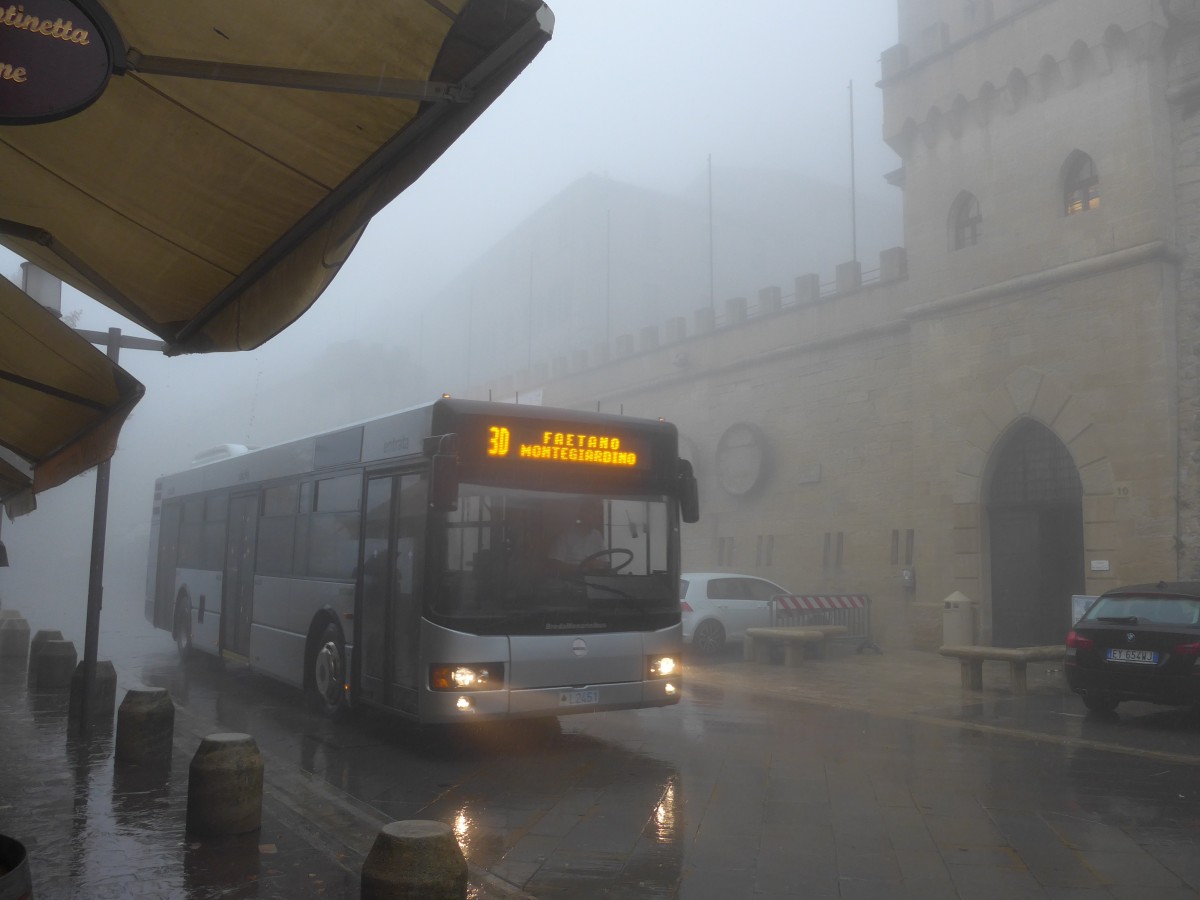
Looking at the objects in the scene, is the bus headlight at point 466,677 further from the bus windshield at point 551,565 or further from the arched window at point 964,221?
the arched window at point 964,221

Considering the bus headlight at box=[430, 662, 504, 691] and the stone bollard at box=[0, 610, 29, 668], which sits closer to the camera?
the bus headlight at box=[430, 662, 504, 691]

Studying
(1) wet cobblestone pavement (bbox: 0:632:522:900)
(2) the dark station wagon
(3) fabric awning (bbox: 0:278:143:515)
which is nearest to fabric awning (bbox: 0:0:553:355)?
(3) fabric awning (bbox: 0:278:143:515)

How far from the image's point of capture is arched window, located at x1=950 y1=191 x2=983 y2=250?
20.2 metres

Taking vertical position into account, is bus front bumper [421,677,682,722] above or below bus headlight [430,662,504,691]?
below

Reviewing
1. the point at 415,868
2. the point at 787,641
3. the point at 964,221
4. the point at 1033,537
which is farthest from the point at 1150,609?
the point at 964,221

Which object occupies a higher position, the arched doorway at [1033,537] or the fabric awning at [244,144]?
the fabric awning at [244,144]

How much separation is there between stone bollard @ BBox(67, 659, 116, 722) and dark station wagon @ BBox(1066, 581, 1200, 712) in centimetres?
1041

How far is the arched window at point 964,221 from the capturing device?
794 inches

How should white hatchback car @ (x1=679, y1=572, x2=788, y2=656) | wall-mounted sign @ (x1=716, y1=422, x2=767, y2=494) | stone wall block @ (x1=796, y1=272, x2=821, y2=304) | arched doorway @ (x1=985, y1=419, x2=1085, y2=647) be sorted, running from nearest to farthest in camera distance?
arched doorway @ (x1=985, y1=419, x2=1085, y2=647), white hatchback car @ (x1=679, y1=572, x2=788, y2=656), stone wall block @ (x1=796, y1=272, x2=821, y2=304), wall-mounted sign @ (x1=716, y1=422, x2=767, y2=494)

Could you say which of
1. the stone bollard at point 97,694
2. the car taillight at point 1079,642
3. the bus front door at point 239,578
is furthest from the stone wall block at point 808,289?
the stone bollard at point 97,694

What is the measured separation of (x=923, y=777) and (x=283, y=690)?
26.6ft

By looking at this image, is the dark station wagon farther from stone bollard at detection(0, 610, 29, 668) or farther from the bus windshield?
stone bollard at detection(0, 610, 29, 668)

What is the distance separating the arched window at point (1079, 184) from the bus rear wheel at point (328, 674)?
49.8 feet

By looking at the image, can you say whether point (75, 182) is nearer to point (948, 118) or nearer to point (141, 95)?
point (141, 95)
